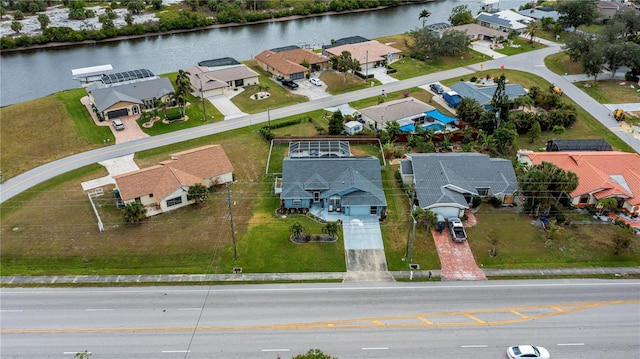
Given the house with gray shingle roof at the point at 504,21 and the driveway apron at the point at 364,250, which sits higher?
the house with gray shingle roof at the point at 504,21

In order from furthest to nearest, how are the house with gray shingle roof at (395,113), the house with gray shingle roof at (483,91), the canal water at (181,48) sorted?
the canal water at (181,48) → the house with gray shingle roof at (483,91) → the house with gray shingle roof at (395,113)

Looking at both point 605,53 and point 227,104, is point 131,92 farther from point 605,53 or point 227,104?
point 605,53

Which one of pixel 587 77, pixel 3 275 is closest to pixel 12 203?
pixel 3 275

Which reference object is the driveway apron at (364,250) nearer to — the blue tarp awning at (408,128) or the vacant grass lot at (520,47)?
the blue tarp awning at (408,128)

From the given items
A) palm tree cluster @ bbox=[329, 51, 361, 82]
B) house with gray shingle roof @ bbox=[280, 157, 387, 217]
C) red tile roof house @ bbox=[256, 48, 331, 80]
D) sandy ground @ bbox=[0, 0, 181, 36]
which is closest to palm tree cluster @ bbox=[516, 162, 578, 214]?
house with gray shingle roof @ bbox=[280, 157, 387, 217]

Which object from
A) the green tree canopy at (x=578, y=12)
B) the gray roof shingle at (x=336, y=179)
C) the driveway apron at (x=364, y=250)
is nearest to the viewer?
the driveway apron at (x=364, y=250)

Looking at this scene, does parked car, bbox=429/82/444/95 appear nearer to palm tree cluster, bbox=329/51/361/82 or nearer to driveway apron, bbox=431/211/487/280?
palm tree cluster, bbox=329/51/361/82

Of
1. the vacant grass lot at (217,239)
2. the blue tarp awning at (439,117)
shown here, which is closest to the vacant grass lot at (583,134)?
the blue tarp awning at (439,117)
